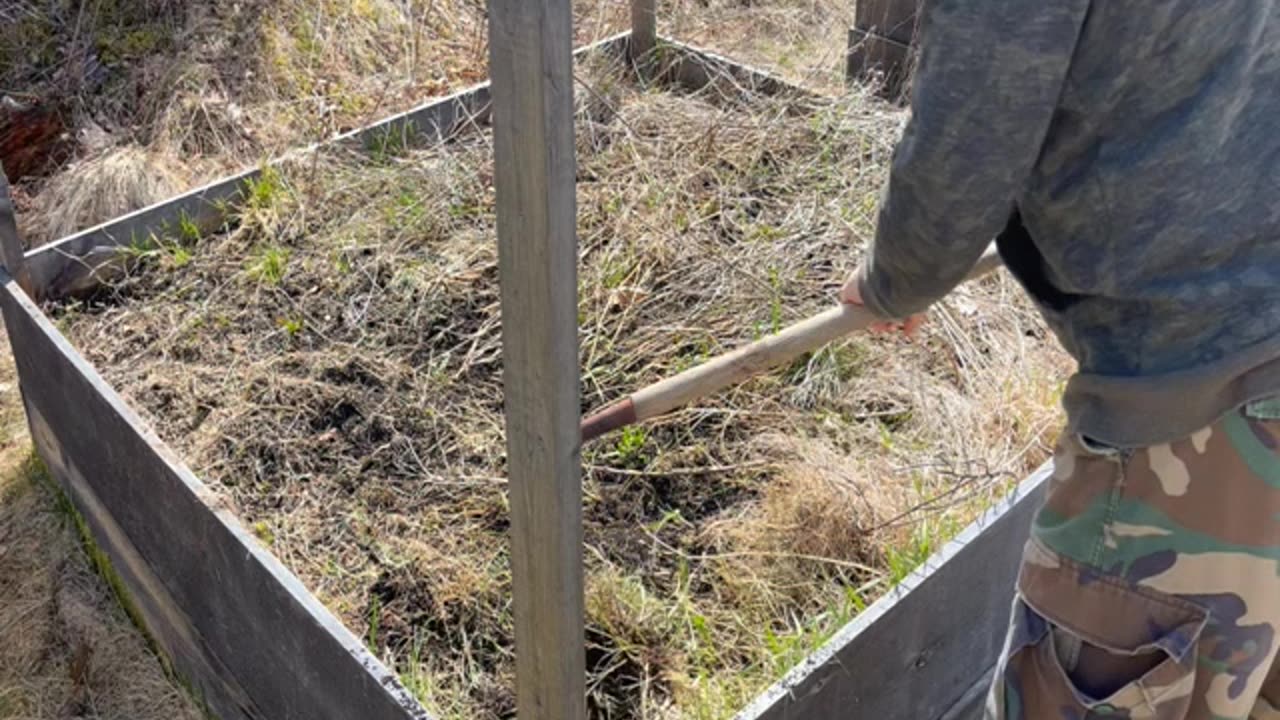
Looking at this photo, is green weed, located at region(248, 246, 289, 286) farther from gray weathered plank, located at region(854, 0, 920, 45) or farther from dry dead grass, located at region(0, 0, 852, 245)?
gray weathered plank, located at region(854, 0, 920, 45)

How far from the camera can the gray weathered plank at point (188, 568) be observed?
2170 mm

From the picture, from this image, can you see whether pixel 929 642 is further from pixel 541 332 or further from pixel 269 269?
pixel 269 269

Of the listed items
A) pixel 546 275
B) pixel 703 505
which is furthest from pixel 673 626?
pixel 546 275

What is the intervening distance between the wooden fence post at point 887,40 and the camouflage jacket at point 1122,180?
2.65 metres

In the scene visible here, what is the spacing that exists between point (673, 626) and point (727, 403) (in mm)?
667

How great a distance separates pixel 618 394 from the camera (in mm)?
3014

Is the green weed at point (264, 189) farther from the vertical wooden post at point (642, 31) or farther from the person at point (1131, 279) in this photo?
the person at point (1131, 279)

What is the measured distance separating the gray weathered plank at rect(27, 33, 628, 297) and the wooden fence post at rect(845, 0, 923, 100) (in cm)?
82

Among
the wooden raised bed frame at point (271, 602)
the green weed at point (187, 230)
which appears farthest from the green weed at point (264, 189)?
the wooden raised bed frame at point (271, 602)

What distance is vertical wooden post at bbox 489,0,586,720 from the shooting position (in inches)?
47.8

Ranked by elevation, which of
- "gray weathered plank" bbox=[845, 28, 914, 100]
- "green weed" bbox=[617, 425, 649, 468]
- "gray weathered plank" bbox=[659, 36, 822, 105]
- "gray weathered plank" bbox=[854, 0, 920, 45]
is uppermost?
"gray weathered plank" bbox=[854, 0, 920, 45]

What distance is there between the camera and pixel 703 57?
166 inches

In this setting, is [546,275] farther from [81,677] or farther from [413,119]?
[413,119]

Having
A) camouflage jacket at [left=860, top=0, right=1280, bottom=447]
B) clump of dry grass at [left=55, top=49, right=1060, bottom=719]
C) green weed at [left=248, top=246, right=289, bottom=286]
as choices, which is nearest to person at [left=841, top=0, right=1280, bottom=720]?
camouflage jacket at [left=860, top=0, right=1280, bottom=447]
